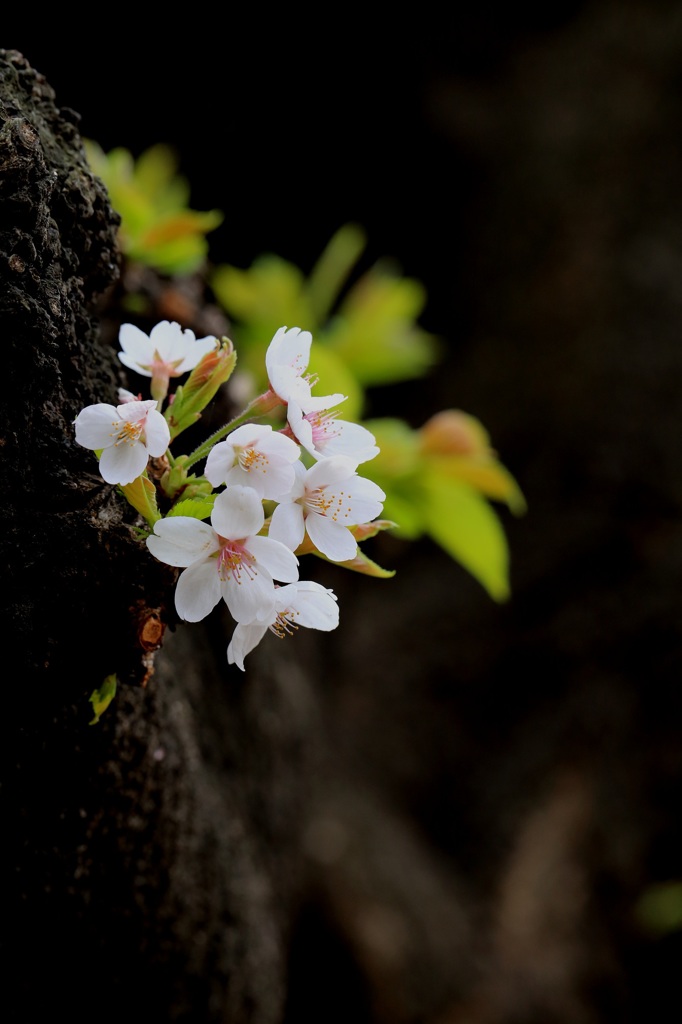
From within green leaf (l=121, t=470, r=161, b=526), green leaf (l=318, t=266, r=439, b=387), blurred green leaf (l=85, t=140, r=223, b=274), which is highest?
green leaf (l=121, t=470, r=161, b=526)

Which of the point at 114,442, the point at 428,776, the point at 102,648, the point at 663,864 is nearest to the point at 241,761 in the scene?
the point at 102,648

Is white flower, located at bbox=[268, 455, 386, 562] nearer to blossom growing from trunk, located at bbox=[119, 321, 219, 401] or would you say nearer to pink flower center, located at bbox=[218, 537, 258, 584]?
pink flower center, located at bbox=[218, 537, 258, 584]

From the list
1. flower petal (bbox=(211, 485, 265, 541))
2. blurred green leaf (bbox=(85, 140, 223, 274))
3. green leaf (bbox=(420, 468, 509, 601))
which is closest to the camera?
flower petal (bbox=(211, 485, 265, 541))

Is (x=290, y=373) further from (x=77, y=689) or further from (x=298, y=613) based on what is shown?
(x=77, y=689)

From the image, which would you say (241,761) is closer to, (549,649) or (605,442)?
(549,649)

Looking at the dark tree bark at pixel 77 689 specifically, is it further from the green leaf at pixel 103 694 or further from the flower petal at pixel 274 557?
the flower petal at pixel 274 557

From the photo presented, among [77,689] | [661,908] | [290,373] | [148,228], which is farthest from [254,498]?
[661,908]

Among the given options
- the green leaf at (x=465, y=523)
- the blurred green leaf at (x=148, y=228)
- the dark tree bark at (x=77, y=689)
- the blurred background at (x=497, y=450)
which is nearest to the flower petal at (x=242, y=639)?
the dark tree bark at (x=77, y=689)

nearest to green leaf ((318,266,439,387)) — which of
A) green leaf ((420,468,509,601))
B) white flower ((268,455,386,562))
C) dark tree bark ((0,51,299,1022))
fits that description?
green leaf ((420,468,509,601))
